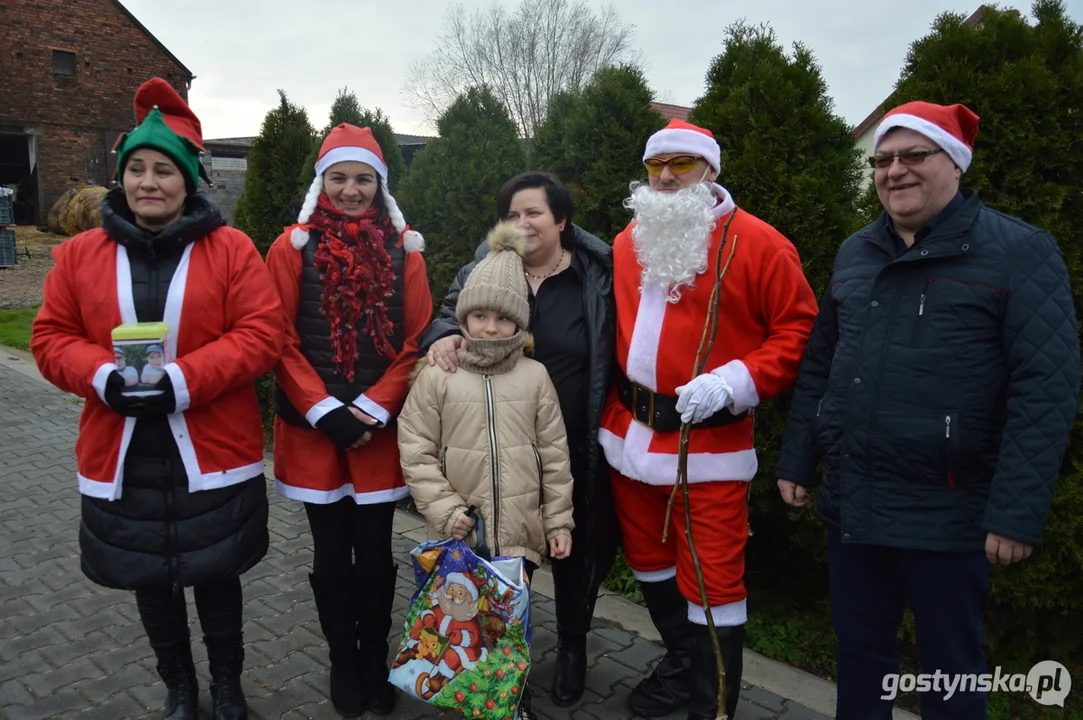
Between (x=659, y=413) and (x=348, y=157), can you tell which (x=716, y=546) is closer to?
(x=659, y=413)

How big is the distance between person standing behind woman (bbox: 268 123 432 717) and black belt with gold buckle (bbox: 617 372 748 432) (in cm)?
85

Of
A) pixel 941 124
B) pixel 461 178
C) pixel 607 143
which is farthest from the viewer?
pixel 461 178

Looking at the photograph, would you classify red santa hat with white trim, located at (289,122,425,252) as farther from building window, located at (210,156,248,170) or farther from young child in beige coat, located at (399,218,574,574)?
building window, located at (210,156,248,170)

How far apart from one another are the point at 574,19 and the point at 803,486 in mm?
32642

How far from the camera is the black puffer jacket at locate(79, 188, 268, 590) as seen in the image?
8.23 feet

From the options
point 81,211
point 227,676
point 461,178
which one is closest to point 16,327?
point 461,178

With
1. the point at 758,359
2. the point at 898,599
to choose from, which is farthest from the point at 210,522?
the point at 898,599

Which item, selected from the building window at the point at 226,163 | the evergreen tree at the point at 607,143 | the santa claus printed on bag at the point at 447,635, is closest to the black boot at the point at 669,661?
the santa claus printed on bag at the point at 447,635

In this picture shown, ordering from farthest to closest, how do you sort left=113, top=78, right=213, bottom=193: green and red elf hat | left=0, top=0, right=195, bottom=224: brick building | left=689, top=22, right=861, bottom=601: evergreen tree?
left=0, top=0, right=195, bottom=224: brick building, left=689, top=22, right=861, bottom=601: evergreen tree, left=113, top=78, right=213, bottom=193: green and red elf hat

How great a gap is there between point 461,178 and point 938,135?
3.20m

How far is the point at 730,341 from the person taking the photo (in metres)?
2.67

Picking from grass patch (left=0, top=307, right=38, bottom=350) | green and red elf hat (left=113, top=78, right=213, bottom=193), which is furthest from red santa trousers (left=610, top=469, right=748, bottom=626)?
grass patch (left=0, top=307, right=38, bottom=350)

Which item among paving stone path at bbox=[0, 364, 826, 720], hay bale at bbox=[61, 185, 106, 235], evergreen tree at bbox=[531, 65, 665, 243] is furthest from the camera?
hay bale at bbox=[61, 185, 106, 235]

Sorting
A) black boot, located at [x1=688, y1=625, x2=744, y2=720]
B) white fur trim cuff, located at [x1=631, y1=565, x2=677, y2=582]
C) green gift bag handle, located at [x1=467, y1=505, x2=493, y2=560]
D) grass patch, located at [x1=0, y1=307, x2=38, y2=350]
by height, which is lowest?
grass patch, located at [x1=0, y1=307, x2=38, y2=350]
